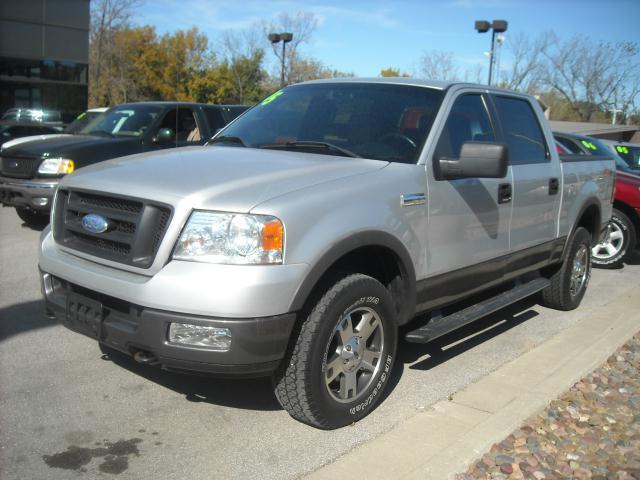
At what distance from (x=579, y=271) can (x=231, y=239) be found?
460 centimetres

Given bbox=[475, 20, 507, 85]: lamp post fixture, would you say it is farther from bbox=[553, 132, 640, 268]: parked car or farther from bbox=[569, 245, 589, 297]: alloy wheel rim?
bbox=[569, 245, 589, 297]: alloy wheel rim

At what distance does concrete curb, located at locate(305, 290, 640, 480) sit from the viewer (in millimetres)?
3127

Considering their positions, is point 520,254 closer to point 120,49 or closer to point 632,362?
point 632,362

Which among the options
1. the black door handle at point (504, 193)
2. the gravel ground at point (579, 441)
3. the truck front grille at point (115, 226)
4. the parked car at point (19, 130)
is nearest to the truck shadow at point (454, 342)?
the gravel ground at point (579, 441)

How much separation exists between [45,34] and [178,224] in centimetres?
2596

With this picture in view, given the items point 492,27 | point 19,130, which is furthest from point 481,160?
point 492,27

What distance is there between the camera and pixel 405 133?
4141mm

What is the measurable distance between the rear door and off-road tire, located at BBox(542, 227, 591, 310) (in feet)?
1.89

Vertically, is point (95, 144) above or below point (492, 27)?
below

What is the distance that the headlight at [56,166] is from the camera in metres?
8.05

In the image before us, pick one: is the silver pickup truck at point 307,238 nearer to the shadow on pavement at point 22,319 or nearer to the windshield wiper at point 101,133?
the shadow on pavement at point 22,319

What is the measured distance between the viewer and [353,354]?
359 cm

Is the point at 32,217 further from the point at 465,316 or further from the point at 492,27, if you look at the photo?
the point at 492,27

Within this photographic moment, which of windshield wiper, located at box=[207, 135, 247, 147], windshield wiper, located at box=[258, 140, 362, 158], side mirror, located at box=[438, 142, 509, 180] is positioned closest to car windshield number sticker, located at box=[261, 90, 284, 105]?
windshield wiper, located at box=[207, 135, 247, 147]
